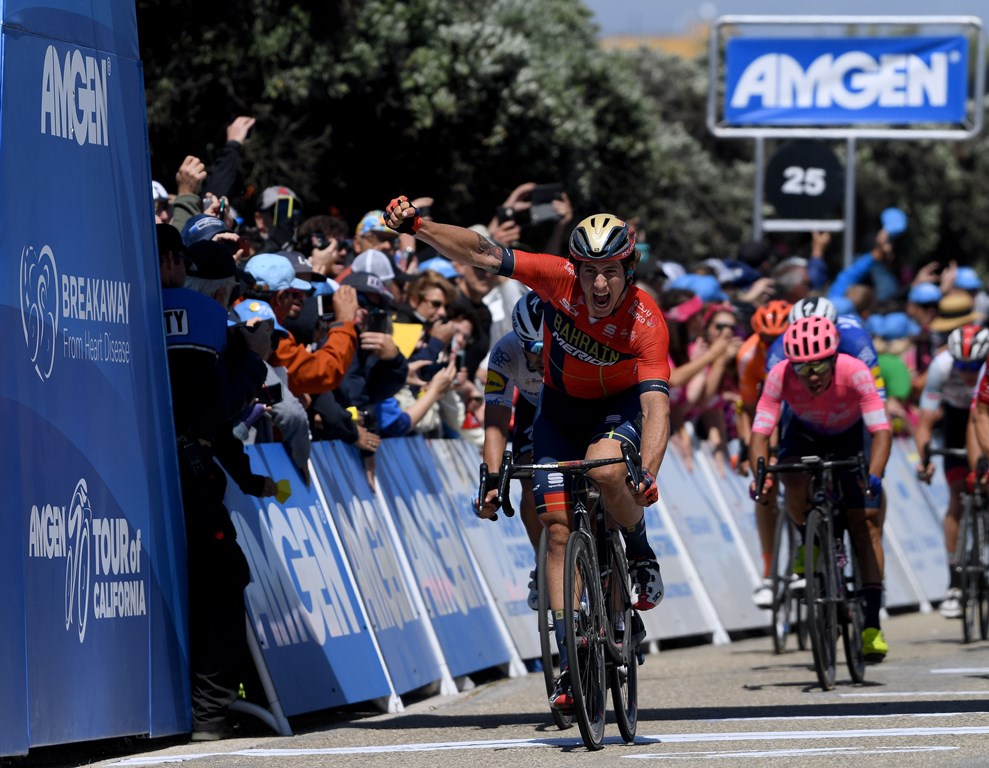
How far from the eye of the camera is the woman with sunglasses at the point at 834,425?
11.1 metres

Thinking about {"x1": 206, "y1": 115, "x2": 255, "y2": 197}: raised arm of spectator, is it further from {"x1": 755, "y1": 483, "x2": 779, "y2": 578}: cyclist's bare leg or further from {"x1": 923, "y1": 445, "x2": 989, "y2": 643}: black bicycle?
{"x1": 923, "y1": 445, "x2": 989, "y2": 643}: black bicycle

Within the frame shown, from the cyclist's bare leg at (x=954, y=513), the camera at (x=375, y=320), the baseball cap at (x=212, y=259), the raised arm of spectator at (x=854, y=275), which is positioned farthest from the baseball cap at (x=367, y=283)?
the raised arm of spectator at (x=854, y=275)

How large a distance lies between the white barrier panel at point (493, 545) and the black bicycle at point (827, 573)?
1944mm

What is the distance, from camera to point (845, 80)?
22297mm

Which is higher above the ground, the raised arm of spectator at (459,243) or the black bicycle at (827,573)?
the raised arm of spectator at (459,243)

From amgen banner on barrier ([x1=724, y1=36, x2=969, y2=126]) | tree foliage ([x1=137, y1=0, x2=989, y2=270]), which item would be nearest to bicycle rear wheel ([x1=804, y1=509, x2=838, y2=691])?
tree foliage ([x1=137, y1=0, x2=989, y2=270])

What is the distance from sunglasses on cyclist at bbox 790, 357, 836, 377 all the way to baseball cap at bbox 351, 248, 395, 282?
2522mm

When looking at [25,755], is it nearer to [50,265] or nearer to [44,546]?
[44,546]

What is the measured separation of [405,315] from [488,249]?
418 centimetres

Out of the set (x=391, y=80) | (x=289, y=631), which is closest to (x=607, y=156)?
(x=391, y=80)

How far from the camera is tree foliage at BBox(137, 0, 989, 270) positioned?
61.2 feet

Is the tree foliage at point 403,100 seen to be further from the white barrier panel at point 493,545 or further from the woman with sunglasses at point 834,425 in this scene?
the woman with sunglasses at point 834,425

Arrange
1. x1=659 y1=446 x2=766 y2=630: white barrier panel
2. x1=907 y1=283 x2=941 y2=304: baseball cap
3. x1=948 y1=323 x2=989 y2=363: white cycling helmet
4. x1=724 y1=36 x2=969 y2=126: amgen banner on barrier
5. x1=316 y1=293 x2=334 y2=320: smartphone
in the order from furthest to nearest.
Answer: x1=724 y1=36 x2=969 y2=126: amgen banner on barrier
x1=907 y1=283 x2=941 y2=304: baseball cap
x1=659 y1=446 x2=766 y2=630: white barrier panel
x1=948 y1=323 x2=989 y2=363: white cycling helmet
x1=316 y1=293 x2=334 y2=320: smartphone

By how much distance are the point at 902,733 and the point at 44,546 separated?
3.53 meters
